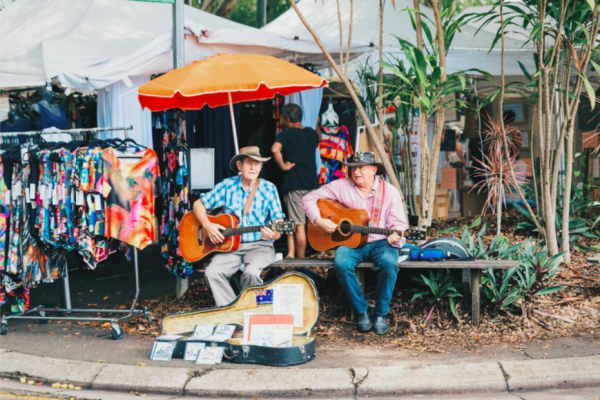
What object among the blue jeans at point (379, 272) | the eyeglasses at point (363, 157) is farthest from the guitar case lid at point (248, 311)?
the eyeglasses at point (363, 157)

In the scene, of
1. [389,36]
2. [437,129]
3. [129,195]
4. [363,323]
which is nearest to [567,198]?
[437,129]

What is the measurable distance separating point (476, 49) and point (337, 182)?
166 inches

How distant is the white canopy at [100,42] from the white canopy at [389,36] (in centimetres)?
85

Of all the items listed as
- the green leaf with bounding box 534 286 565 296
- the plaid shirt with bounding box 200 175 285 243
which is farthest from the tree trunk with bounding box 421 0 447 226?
the plaid shirt with bounding box 200 175 285 243

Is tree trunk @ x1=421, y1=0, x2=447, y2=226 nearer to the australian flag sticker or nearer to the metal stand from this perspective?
the australian flag sticker

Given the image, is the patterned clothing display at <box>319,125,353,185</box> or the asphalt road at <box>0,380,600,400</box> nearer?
the asphalt road at <box>0,380,600,400</box>

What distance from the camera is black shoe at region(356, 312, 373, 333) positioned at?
625 cm

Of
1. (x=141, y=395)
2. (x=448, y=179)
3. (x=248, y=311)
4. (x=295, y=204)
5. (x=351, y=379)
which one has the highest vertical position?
(x=448, y=179)

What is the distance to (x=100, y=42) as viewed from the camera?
356 inches

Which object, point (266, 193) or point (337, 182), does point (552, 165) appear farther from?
point (266, 193)

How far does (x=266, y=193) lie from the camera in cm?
659

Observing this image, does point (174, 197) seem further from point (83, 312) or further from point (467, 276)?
point (467, 276)

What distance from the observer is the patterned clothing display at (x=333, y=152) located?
948cm

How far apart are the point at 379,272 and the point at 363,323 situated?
44 cm
